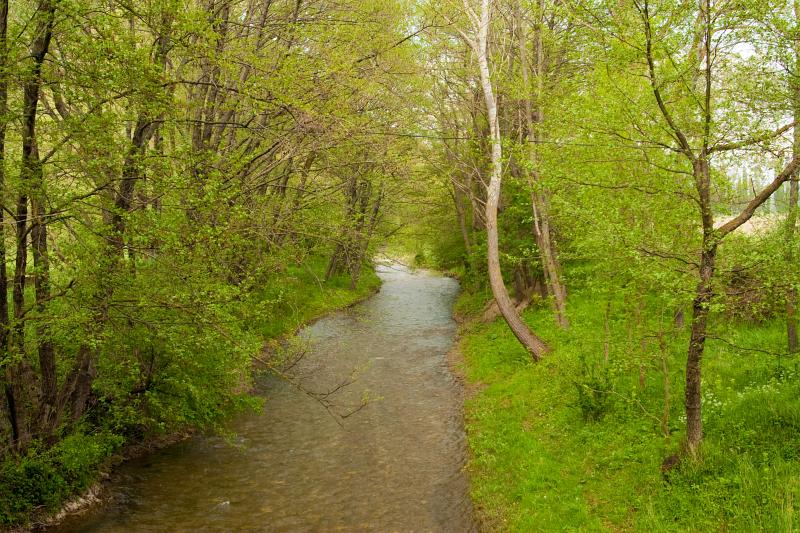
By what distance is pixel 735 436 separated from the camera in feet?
24.5

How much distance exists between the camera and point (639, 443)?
28.1 ft

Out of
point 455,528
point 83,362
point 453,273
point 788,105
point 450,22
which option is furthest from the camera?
point 453,273

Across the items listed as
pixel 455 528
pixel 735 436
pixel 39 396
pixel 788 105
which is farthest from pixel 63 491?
pixel 788 105

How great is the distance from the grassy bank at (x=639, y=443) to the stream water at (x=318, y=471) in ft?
2.79

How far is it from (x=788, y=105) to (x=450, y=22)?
10164mm

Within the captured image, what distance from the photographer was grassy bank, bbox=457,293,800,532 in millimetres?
6543

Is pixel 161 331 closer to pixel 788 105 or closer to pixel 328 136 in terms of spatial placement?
pixel 328 136

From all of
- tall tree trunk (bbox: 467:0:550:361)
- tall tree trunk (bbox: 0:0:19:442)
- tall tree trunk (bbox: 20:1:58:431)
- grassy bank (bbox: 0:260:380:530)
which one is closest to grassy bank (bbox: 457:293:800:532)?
tall tree trunk (bbox: 467:0:550:361)

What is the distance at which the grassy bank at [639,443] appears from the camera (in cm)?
654

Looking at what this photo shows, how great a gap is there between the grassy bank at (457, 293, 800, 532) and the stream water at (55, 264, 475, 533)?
2.79ft

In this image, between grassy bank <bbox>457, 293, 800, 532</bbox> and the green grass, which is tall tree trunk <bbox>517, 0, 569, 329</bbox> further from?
the green grass

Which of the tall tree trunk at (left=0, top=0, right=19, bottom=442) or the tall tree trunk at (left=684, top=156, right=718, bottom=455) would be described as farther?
the tall tree trunk at (left=0, top=0, right=19, bottom=442)

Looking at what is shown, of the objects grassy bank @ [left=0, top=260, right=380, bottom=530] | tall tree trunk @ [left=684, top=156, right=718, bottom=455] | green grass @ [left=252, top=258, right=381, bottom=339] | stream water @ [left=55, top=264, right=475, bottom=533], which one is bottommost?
stream water @ [left=55, top=264, right=475, bottom=533]

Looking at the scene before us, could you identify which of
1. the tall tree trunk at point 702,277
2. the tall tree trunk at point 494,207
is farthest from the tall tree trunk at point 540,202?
the tall tree trunk at point 702,277
